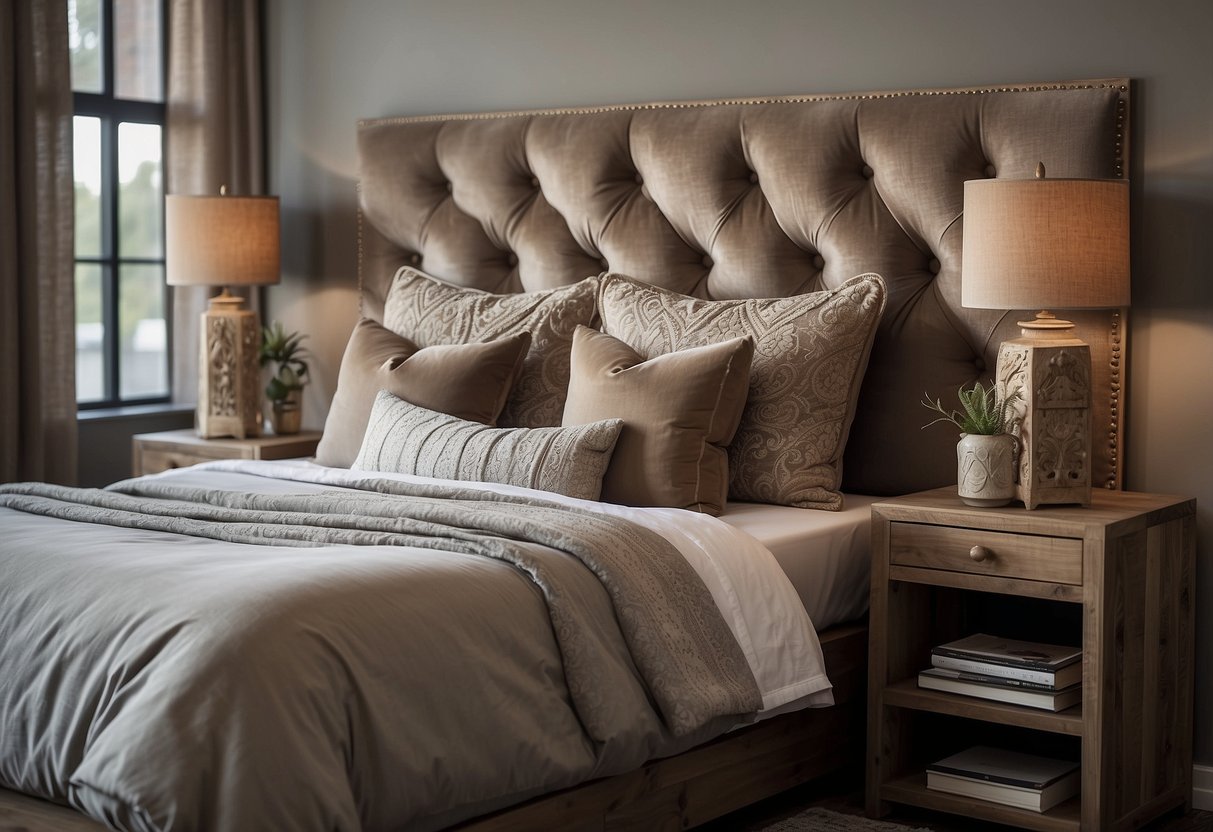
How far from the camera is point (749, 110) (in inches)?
136

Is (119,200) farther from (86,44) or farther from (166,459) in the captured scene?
(166,459)

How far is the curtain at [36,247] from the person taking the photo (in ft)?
12.7

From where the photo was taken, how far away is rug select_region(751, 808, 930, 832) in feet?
9.11

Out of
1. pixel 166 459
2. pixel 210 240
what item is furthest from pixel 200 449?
pixel 210 240

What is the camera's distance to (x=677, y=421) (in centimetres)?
295

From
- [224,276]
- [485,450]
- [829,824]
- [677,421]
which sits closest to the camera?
[829,824]

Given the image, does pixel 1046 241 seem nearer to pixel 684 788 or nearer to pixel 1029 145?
pixel 1029 145

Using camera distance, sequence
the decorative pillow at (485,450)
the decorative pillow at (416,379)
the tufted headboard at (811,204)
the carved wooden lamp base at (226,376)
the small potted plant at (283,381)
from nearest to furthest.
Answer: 1. the decorative pillow at (485,450)
2. the tufted headboard at (811,204)
3. the decorative pillow at (416,379)
4. the carved wooden lamp base at (226,376)
5. the small potted plant at (283,381)

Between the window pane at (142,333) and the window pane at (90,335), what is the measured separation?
0.22ft

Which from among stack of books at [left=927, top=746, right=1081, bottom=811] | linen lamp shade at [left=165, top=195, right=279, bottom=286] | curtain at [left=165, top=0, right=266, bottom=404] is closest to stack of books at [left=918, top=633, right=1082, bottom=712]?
stack of books at [left=927, top=746, right=1081, bottom=811]

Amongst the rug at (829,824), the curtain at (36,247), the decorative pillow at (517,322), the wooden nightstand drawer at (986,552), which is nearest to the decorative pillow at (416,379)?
the decorative pillow at (517,322)

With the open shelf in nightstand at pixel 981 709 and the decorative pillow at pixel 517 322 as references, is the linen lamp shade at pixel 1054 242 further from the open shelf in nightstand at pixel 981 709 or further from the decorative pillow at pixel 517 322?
the decorative pillow at pixel 517 322

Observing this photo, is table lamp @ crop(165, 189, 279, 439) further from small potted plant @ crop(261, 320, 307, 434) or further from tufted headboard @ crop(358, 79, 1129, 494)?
tufted headboard @ crop(358, 79, 1129, 494)

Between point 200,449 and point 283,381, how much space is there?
36 centimetres
